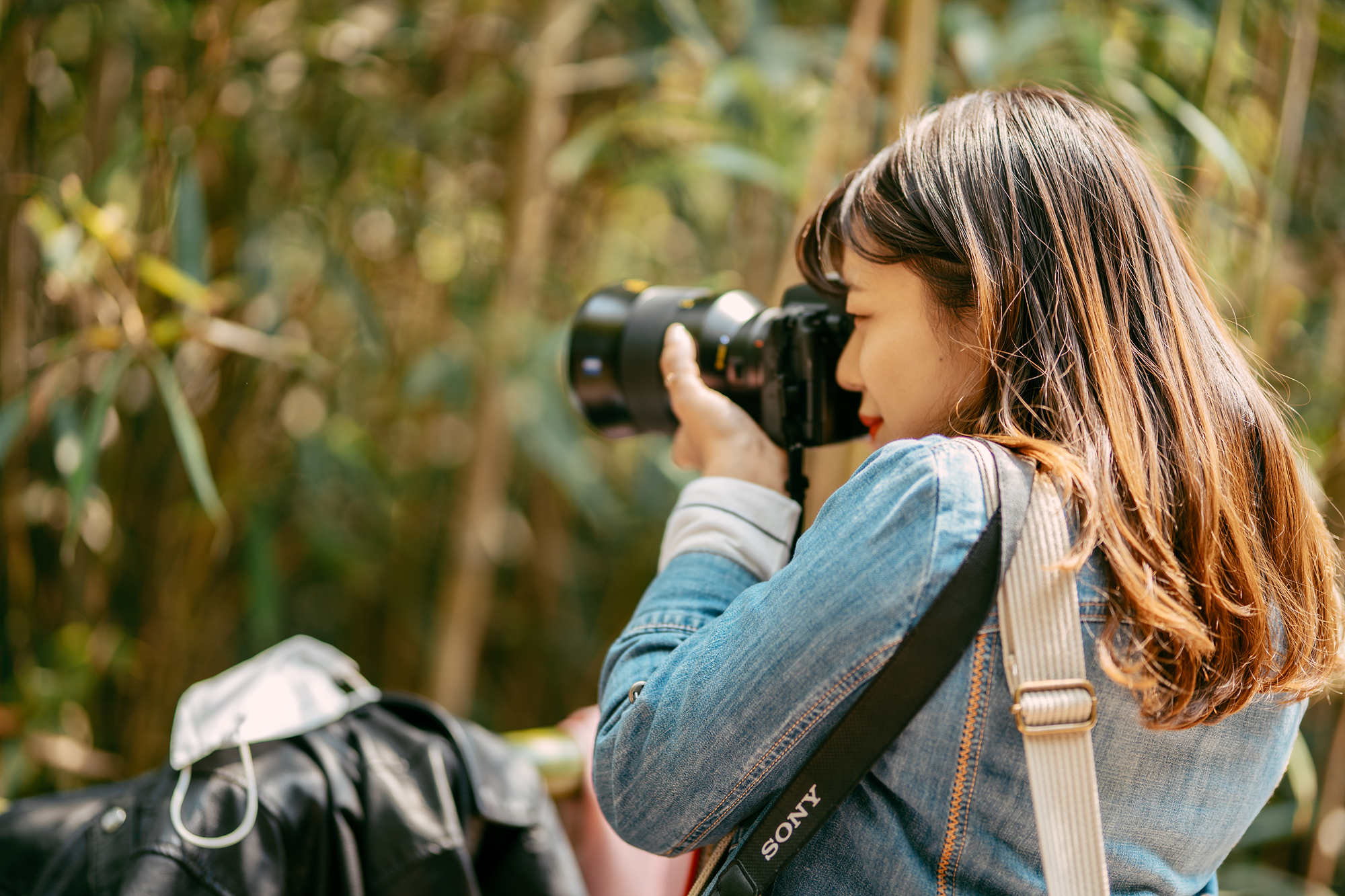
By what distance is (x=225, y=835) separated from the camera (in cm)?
52

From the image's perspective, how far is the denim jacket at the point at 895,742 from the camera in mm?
356

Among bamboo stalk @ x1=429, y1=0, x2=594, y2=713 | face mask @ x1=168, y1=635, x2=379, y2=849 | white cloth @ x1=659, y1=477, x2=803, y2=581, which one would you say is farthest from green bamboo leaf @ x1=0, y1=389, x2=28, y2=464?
white cloth @ x1=659, y1=477, x2=803, y2=581

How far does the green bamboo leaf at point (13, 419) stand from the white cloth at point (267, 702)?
292 millimetres

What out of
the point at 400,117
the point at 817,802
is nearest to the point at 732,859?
the point at 817,802

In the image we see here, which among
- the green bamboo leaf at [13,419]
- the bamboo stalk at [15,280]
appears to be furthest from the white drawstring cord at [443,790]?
the bamboo stalk at [15,280]

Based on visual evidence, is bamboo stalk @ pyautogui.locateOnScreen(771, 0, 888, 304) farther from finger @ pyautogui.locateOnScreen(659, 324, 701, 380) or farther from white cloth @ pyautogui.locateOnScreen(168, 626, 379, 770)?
white cloth @ pyautogui.locateOnScreen(168, 626, 379, 770)

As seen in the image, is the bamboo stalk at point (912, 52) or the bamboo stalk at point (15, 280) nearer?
the bamboo stalk at point (912, 52)

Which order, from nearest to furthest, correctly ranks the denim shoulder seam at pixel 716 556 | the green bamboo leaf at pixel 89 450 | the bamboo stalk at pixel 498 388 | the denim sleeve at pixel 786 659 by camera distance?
the denim sleeve at pixel 786 659
the denim shoulder seam at pixel 716 556
the green bamboo leaf at pixel 89 450
the bamboo stalk at pixel 498 388

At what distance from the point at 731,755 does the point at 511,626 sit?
116cm

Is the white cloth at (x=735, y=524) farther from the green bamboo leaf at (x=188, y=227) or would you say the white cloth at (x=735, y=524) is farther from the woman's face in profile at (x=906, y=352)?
the green bamboo leaf at (x=188, y=227)

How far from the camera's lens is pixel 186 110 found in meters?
0.90

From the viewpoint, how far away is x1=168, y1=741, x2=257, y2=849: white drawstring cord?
51 cm

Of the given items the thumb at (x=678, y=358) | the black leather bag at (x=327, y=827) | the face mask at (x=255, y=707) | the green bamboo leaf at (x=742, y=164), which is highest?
the green bamboo leaf at (x=742, y=164)

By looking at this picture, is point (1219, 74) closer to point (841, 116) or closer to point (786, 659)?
point (841, 116)
